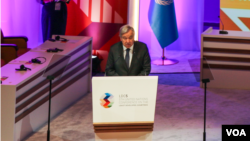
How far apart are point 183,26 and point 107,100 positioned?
671 centimetres

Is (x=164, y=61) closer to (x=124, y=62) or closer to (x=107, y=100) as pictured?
(x=124, y=62)

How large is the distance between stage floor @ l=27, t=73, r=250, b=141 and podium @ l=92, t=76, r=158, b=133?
1.51 meters

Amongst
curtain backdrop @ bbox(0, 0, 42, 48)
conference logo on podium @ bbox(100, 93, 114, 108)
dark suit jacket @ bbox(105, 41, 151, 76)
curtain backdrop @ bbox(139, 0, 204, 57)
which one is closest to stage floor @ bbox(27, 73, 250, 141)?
dark suit jacket @ bbox(105, 41, 151, 76)

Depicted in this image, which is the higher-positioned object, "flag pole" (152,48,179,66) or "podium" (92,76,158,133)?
"podium" (92,76,158,133)

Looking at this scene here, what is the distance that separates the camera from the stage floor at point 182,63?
294 inches

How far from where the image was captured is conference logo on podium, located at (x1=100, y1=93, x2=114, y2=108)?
2514 millimetres

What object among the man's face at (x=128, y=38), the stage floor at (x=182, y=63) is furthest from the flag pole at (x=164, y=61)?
the man's face at (x=128, y=38)

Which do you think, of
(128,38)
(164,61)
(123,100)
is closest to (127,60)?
(128,38)

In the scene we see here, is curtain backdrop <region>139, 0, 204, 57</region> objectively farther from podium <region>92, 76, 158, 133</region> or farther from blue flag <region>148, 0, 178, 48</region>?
podium <region>92, 76, 158, 133</region>

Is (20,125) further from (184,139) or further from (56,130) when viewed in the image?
(184,139)

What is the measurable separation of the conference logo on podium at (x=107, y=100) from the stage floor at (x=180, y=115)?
5.27 feet

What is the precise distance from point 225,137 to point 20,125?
2.14 meters

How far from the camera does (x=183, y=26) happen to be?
29.3 feet

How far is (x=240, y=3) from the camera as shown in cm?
750
